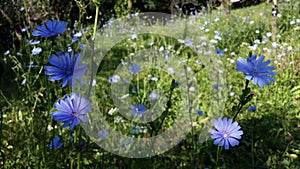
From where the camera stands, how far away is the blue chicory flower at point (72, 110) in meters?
0.70

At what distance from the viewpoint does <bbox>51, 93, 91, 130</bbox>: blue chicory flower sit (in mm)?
699

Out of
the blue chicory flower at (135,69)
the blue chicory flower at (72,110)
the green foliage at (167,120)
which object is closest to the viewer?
the blue chicory flower at (72,110)

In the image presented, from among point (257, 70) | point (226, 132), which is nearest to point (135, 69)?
point (226, 132)

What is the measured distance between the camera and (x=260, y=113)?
2.36 m

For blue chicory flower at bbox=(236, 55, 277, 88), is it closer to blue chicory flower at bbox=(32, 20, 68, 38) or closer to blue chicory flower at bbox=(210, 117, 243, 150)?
blue chicory flower at bbox=(210, 117, 243, 150)

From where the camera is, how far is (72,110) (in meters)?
0.72

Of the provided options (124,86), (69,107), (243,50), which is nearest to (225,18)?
(243,50)

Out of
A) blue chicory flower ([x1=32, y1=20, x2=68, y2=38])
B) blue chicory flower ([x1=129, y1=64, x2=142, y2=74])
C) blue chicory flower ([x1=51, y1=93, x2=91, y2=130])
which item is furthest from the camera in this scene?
blue chicory flower ([x1=129, y1=64, x2=142, y2=74])

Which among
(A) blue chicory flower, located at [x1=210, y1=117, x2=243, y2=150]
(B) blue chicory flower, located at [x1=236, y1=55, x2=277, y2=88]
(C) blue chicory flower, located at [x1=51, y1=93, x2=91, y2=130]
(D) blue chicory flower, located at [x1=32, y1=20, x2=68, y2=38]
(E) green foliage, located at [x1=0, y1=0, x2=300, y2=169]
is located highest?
(D) blue chicory flower, located at [x1=32, y1=20, x2=68, y2=38]

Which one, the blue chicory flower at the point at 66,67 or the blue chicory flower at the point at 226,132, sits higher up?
the blue chicory flower at the point at 66,67

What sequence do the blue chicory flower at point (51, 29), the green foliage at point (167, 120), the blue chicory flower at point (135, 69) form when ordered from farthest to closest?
the blue chicory flower at point (135, 69) → the green foliage at point (167, 120) → the blue chicory flower at point (51, 29)

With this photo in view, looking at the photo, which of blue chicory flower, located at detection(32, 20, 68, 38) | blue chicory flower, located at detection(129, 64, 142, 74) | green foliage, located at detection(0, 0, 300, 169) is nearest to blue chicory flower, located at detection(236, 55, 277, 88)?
green foliage, located at detection(0, 0, 300, 169)

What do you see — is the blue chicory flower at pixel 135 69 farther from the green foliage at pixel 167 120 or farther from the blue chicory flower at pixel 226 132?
the blue chicory flower at pixel 226 132

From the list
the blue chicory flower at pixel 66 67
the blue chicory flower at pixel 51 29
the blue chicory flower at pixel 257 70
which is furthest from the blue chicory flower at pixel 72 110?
the blue chicory flower at pixel 257 70
